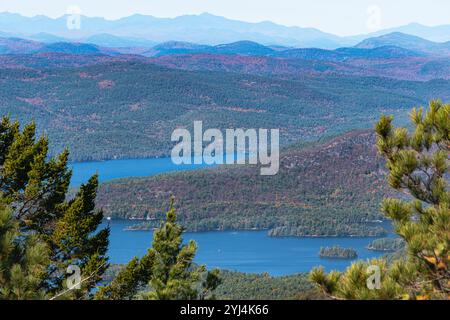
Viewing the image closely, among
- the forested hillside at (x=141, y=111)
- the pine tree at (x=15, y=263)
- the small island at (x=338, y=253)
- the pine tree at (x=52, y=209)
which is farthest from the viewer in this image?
the forested hillside at (x=141, y=111)

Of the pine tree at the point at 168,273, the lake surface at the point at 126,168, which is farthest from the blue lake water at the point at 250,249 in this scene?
the pine tree at the point at 168,273

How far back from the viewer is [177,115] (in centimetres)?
17700

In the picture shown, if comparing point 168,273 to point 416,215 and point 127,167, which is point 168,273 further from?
point 127,167

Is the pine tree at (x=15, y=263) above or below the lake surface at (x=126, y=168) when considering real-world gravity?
above

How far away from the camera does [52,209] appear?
17281mm

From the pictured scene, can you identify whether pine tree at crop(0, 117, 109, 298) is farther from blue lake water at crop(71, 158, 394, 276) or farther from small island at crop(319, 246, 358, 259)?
small island at crop(319, 246, 358, 259)

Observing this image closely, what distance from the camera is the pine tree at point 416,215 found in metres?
8.54

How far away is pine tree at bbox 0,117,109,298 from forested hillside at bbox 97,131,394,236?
6838 cm

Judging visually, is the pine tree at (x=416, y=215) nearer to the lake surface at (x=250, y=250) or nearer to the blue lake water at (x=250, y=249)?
the lake surface at (x=250, y=250)

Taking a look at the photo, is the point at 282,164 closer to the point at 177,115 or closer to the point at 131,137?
the point at 131,137

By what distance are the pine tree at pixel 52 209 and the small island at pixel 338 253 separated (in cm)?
5313
